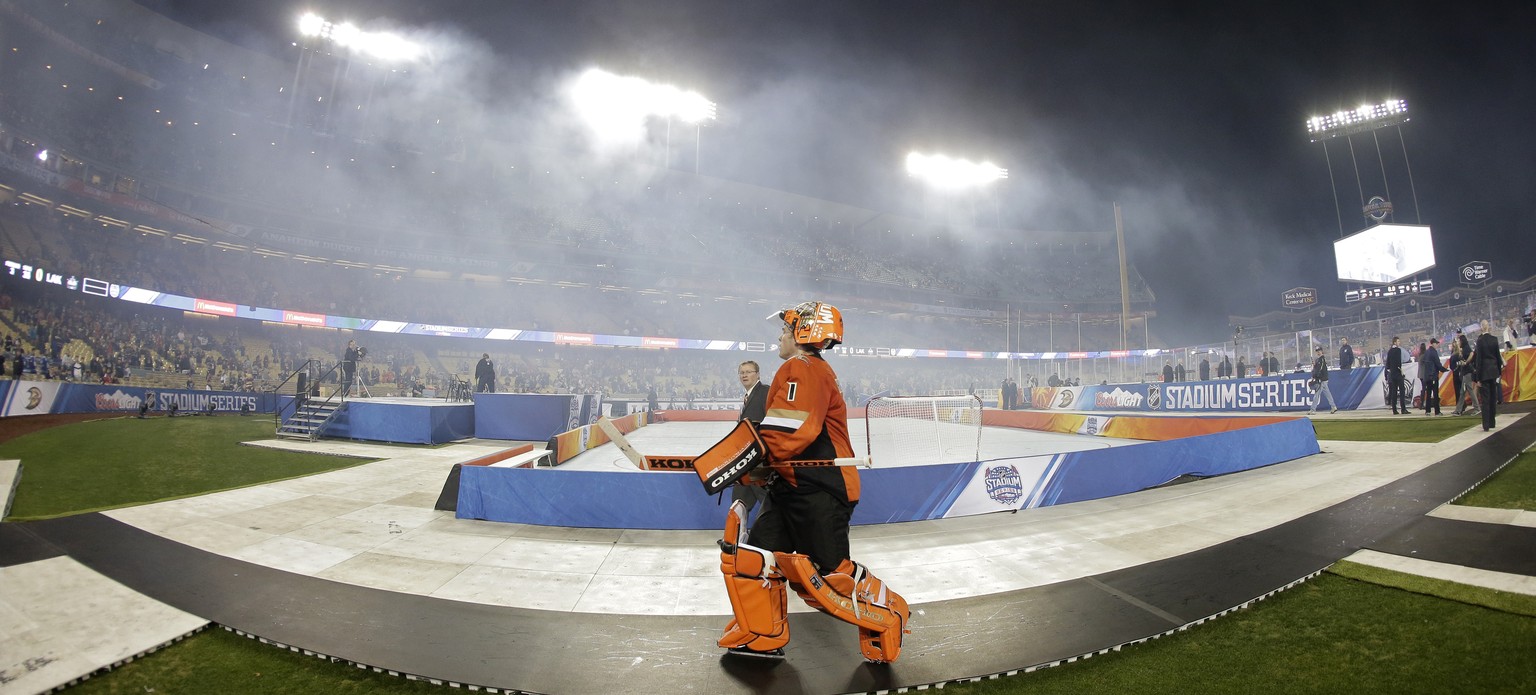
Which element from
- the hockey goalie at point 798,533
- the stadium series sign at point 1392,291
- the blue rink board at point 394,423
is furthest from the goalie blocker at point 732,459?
the stadium series sign at point 1392,291

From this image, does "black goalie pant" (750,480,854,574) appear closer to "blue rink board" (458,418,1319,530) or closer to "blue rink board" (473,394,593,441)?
"blue rink board" (458,418,1319,530)

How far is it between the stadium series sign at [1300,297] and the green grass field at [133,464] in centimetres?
6334

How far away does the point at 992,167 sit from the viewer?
127 feet

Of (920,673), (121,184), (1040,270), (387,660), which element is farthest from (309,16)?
(1040,270)

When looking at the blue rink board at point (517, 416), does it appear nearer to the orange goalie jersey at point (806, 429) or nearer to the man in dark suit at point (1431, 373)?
the orange goalie jersey at point (806, 429)

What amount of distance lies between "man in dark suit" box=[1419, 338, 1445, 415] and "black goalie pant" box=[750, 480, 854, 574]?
15.7m

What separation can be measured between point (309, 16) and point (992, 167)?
39580 mm

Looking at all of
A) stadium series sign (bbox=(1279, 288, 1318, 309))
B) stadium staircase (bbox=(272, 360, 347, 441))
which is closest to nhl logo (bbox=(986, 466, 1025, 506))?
stadium staircase (bbox=(272, 360, 347, 441))

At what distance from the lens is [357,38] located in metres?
26.3

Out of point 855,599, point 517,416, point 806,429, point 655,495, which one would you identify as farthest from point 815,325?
point 517,416

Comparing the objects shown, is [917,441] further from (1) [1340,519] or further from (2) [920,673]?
(2) [920,673]

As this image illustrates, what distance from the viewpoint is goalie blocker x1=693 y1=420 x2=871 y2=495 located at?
2.40m

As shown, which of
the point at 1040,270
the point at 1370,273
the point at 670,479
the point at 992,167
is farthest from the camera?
the point at 1040,270

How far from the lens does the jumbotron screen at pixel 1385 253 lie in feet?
105
